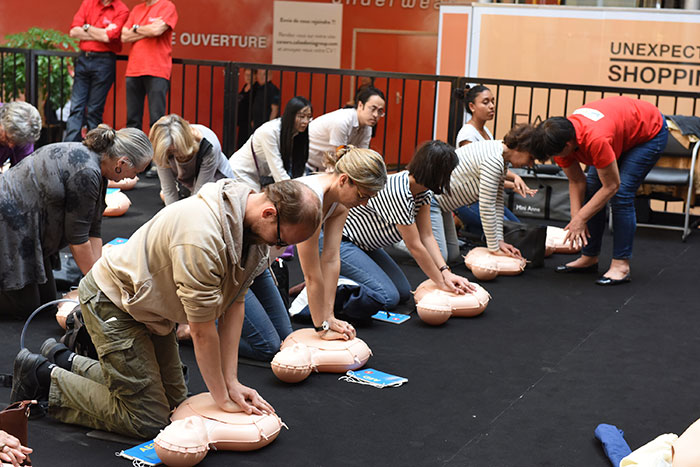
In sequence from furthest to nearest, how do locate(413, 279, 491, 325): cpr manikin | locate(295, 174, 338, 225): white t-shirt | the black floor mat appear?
locate(413, 279, 491, 325): cpr manikin → locate(295, 174, 338, 225): white t-shirt → the black floor mat

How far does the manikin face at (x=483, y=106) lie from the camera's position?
20.0 feet

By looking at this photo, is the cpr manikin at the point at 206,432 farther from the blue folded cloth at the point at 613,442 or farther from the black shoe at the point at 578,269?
the black shoe at the point at 578,269

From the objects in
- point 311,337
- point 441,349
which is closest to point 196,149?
point 311,337

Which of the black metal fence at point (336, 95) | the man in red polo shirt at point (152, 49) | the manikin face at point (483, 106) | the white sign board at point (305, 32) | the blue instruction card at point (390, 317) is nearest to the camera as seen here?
the blue instruction card at point (390, 317)

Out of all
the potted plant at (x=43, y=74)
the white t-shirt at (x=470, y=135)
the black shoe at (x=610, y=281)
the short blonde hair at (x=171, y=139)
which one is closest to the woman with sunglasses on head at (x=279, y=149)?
the short blonde hair at (x=171, y=139)

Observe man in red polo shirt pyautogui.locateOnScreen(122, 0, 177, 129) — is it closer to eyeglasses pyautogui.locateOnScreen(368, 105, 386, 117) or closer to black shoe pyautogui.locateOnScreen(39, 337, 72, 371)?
eyeglasses pyautogui.locateOnScreen(368, 105, 386, 117)

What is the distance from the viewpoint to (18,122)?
4508 mm

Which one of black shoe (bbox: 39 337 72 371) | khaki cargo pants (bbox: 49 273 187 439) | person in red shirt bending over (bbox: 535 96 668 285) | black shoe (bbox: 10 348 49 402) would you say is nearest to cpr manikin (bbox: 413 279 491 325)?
person in red shirt bending over (bbox: 535 96 668 285)

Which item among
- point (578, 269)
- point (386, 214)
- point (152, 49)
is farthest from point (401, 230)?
point (152, 49)

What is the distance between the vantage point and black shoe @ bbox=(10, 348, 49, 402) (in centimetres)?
303

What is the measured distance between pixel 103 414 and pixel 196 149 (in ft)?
5.73

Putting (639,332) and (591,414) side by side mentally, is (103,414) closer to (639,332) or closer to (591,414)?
(591,414)

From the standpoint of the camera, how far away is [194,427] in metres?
2.79

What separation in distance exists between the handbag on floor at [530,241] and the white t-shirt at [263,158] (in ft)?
5.38
